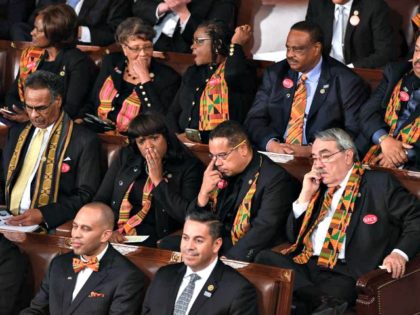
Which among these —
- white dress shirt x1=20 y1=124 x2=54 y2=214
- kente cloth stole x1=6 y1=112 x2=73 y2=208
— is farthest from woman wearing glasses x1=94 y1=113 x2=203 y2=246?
white dress shirt x1=20 y1=124 x2=54 y2=214

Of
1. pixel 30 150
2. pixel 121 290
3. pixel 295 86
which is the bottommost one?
pixel 121 290

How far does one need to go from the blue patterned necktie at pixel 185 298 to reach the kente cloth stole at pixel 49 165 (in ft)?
3.76

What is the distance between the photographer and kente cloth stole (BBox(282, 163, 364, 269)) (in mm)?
3703

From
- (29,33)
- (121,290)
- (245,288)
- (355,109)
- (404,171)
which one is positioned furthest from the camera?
(29,33)

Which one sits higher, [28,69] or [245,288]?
[28,69]

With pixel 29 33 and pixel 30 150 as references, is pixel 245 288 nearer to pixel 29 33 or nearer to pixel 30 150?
pixel 30 150

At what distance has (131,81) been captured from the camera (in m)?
4.88

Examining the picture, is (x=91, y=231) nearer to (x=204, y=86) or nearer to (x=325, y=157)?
(x=325, y=157)

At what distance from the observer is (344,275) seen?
367cm

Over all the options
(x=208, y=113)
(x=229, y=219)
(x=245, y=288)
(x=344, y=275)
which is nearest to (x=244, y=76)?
(x=208, y=113)

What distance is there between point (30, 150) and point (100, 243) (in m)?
1.02

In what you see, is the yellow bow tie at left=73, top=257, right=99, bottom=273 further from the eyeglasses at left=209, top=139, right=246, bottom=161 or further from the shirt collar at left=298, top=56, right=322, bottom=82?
the shirt collar at left=298, top=56, right=322, bottom=82

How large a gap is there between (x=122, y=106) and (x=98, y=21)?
850 mm

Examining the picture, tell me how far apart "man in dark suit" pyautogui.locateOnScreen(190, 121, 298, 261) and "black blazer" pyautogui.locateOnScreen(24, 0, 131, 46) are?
68.7 inches
